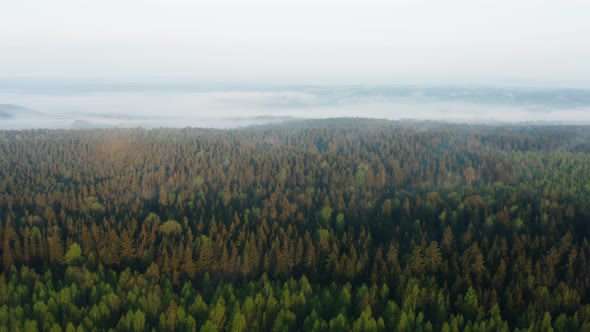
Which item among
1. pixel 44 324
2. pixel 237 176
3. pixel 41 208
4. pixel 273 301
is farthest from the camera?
pixel 237 176

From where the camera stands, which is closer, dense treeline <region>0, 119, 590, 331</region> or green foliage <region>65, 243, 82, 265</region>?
dense treeline <region>0, 119, 590, 331</region>

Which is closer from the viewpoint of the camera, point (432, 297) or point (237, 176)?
point (432, 297)

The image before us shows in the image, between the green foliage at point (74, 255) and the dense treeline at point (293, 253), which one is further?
the green foliage at point (74, 255)

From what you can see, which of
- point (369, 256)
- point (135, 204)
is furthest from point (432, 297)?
point (135, 204)

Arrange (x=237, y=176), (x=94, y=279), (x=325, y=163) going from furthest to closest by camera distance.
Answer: (x=325, y=163) → (x=237, y=176) → (x=94, y=279)

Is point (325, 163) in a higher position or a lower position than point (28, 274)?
higher

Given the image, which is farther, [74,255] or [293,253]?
[293,253]

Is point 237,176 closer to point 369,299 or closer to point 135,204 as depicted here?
point 135,204
